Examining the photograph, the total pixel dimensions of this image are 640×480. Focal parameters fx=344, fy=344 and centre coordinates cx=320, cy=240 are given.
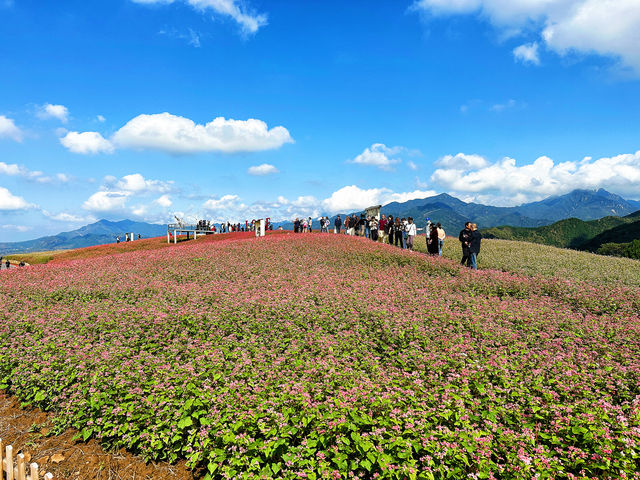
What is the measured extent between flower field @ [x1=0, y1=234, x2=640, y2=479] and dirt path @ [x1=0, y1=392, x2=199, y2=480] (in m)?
0.24

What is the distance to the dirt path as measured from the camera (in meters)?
5.84

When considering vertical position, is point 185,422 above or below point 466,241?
below

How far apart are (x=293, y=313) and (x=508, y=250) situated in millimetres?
25987

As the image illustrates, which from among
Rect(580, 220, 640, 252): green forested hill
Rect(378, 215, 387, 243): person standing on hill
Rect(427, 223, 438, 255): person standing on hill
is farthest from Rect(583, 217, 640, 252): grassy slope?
Rect(427, 223, 438, 255): person standing on hill

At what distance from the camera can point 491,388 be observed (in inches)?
264

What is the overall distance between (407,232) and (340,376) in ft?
71.7

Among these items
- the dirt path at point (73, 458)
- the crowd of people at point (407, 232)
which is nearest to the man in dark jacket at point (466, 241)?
the crowd of people at point (407, 232)

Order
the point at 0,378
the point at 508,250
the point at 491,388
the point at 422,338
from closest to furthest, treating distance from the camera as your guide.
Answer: the point at 491,388 < the point at 0,378 < the point at 422,338 < the point at 508,250

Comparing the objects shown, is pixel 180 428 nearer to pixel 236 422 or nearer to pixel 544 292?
pixel 236 422

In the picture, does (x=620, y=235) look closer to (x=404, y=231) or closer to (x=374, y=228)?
(x=374, y=228)

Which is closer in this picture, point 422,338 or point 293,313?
point 422,338

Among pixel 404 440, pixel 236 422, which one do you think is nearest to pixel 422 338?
pixel 404 440

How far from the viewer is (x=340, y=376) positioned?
7121 millimetres

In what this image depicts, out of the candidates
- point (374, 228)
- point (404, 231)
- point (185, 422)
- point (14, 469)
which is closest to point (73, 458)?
point (14, 469)
